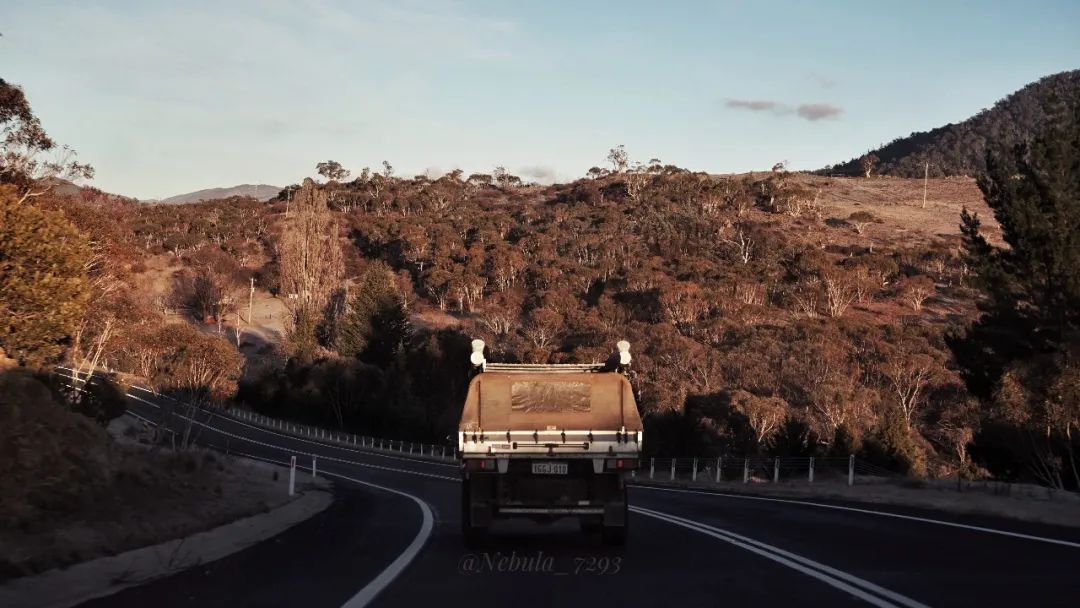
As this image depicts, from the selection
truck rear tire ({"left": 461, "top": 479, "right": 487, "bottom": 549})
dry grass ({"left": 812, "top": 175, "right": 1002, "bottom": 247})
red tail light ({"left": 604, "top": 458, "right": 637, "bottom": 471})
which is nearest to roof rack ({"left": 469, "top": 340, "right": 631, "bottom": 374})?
red tail light ({"left": 604, "top": 458, "right": 637, "bottom": 471})

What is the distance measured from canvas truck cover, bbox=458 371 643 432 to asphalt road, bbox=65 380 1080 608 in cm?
165

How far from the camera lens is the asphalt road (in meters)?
8.44

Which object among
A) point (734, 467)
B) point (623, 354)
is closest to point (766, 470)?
point (734, 467)

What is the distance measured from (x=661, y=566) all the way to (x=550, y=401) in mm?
3064

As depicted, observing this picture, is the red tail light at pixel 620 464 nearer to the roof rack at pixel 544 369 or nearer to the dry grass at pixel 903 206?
the roof rack at pixel 544 369

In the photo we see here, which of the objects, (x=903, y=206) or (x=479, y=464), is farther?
(x=903, y=206)

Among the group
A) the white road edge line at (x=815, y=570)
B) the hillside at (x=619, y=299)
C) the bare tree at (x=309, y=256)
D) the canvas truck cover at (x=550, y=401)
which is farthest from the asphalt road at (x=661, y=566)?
the bare tree at (x=309, y=256)

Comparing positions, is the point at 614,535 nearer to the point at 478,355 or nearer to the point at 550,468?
the point at 550,468

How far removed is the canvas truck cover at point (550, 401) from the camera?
12727 mm

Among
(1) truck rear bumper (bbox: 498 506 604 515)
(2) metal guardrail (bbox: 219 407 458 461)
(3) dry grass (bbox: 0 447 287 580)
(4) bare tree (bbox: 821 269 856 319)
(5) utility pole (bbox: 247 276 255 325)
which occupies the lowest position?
(2) metal guardrail (bbox: 219 407 458 461)

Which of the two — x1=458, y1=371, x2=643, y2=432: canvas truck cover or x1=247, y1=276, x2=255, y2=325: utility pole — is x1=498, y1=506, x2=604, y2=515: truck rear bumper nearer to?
x1=458, y1=371, x2=643, y2=432: canvas truck cover

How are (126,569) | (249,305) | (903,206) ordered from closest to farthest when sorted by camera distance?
(126,569)
(249,305)
(903,206)

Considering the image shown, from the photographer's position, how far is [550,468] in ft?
39.6

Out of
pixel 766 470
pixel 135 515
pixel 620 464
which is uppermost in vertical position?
pixel 620 464
